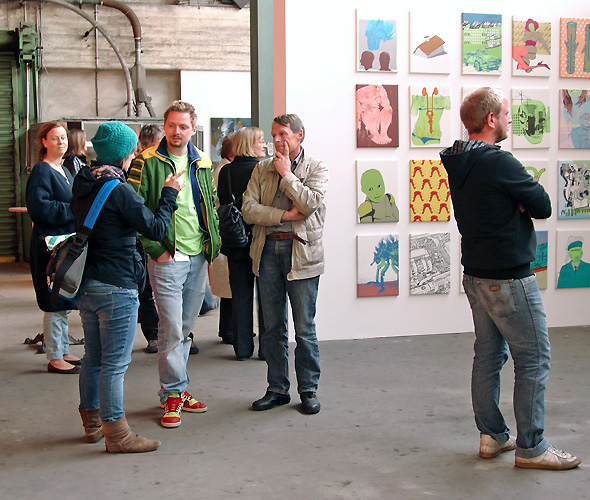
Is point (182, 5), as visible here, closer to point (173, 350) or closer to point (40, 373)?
point (40, 373)

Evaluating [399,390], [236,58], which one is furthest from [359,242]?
[236,58]

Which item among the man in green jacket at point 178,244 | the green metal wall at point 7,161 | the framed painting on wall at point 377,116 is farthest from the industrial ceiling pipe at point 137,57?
the man in green jacket at point 178,244

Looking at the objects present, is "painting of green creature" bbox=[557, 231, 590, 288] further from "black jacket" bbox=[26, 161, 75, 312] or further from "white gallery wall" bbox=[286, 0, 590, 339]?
"black jacket" bbox=[26, 161, 75, 312]

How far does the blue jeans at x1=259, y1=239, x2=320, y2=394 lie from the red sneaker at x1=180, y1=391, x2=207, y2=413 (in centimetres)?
40

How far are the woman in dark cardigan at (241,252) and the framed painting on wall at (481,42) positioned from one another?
Result: 7.16 feet

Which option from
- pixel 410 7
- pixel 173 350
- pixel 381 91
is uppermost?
pixel 410 7

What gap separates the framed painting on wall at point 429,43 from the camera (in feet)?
19.3

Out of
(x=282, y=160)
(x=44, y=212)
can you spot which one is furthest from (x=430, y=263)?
(x=44, y=212)

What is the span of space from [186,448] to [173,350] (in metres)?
0.59

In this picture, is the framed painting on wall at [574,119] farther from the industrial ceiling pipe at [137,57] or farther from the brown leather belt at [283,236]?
the industrial ceiling pipe at [137,57]

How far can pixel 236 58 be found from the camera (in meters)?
12.9

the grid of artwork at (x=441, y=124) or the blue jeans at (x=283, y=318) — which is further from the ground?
the grid of artwork at (x=441, y=124)

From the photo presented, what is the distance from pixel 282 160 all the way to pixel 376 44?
233 centimetres

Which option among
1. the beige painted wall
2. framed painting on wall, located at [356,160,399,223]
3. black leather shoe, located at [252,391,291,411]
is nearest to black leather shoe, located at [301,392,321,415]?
black leather shoe, located at [252,391,291,411]
